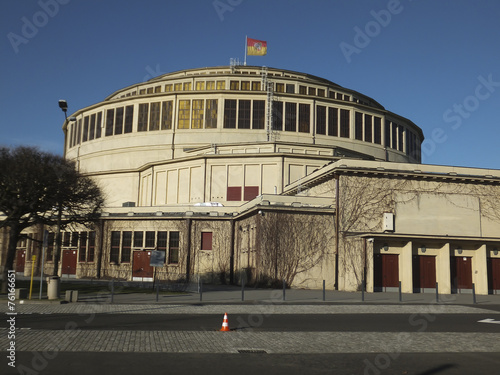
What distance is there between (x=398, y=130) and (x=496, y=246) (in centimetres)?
3368

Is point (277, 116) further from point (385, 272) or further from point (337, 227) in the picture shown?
point (385, 272)

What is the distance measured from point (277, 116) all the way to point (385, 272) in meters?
29.0

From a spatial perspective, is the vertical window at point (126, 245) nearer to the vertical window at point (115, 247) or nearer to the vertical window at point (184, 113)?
the vertical window at point (115, 247)

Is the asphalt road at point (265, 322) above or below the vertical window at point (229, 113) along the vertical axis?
below

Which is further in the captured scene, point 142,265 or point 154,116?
point 154,116

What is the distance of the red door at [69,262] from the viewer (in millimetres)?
50312

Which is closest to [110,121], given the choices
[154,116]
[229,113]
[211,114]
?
[154,116]

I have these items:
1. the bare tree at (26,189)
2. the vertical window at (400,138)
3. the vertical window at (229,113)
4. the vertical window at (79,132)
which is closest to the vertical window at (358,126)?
the vertical window at (400,138)

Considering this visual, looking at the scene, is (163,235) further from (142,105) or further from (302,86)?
(302,86)

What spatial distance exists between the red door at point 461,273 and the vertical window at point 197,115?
33933 millimetres

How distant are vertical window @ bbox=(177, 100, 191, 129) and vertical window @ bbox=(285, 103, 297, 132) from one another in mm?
11708

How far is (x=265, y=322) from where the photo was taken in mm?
17547

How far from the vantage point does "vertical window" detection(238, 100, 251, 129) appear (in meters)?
61.2

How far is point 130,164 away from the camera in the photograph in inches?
2516
